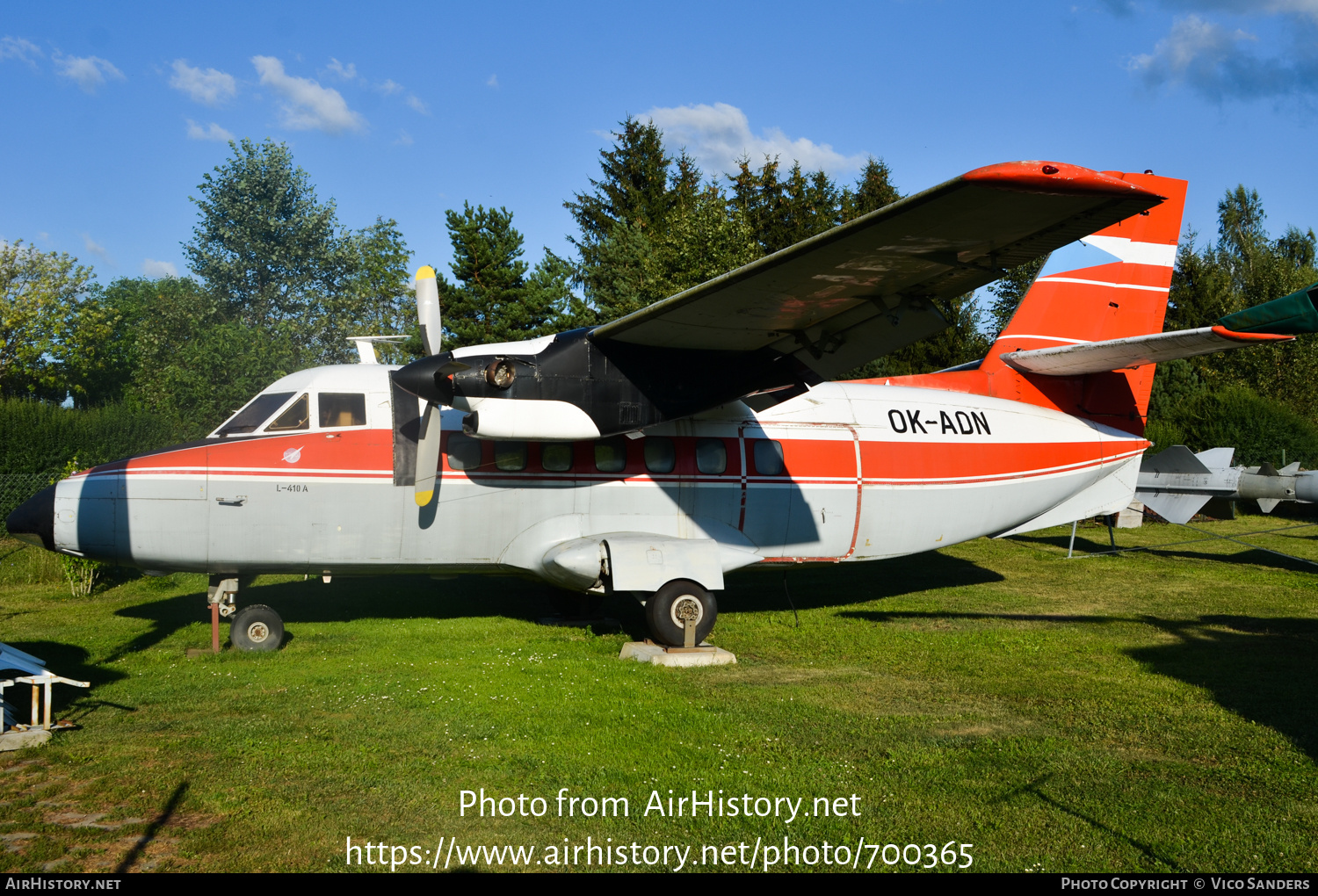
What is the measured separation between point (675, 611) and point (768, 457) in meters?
2.63

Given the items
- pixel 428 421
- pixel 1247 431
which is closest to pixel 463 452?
pixel 428 421

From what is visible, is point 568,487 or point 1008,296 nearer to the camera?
point 568,487

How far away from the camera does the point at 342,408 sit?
10.2 meters

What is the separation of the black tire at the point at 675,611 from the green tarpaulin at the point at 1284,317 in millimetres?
5988

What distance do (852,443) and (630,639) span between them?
4101mm

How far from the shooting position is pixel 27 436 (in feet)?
74.1


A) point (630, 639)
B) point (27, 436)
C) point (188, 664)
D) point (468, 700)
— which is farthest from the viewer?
point (27, 436)

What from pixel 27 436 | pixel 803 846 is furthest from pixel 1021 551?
pixel 27 436

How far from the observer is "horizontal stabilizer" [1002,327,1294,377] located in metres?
10.3

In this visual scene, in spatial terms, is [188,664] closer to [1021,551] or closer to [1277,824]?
[1277,824]

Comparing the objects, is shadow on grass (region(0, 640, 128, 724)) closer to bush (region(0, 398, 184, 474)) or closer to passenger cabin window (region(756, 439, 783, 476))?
passenger cabin window (region(756, 439, 783, 476))

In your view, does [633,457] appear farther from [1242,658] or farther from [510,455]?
[1242,658]

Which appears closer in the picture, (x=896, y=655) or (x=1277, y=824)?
(x=1277, y=824)

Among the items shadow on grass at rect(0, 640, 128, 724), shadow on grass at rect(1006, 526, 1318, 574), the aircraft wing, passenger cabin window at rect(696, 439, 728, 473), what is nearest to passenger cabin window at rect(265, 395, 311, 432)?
shadow on grass at rect(0, 640, 128, 724)
